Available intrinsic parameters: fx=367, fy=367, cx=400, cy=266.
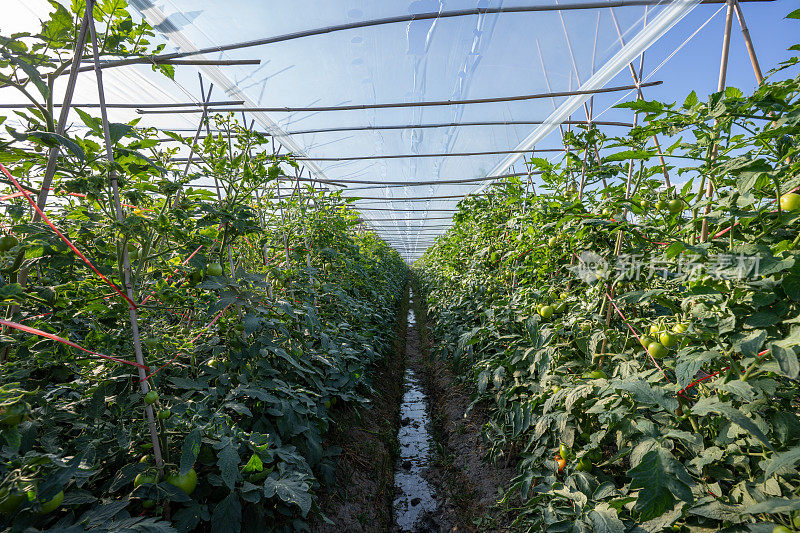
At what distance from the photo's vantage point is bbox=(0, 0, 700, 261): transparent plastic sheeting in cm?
308

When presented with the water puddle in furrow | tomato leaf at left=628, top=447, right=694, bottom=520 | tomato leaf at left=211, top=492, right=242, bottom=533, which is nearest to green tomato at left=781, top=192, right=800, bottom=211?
tomato leaf at left=628, top=447, right=694, bottom=520

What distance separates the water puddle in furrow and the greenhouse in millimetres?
24

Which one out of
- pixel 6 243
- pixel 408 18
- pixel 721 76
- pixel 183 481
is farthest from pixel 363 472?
pixel 408 18

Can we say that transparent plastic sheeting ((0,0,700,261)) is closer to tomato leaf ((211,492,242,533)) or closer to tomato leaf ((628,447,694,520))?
tomato leaf ((211,492,242,533))

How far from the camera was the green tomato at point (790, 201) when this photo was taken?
1010 millimetres

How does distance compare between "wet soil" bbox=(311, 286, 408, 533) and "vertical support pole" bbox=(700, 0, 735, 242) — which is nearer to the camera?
"vertical support pole" bbox=(700, 0, 735, 242)

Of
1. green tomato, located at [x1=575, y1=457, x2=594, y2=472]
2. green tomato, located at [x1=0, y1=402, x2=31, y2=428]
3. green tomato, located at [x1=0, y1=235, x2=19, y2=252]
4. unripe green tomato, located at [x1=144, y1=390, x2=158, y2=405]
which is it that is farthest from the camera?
green tomato, located at [x1=575, y1=457, x2=594, y2=472]

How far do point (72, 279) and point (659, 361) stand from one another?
8.68 feet

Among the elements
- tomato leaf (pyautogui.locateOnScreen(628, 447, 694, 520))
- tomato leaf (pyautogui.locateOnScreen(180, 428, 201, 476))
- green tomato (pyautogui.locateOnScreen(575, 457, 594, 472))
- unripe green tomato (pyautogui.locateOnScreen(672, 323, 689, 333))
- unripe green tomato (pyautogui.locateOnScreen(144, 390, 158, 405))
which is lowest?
green tomato (pyautogui.locateOnScreen(575, 457, 594, 472))

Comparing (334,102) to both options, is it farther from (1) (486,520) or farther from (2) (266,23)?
(1) (486,520)

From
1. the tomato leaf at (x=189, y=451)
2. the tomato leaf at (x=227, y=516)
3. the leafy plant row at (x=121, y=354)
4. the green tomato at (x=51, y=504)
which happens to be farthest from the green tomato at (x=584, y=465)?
the green tomato at (x=51, y=504)

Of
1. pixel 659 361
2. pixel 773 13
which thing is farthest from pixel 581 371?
pixel 773 13

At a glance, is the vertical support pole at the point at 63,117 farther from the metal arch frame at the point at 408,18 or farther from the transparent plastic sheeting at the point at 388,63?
the metal arch frame at the point at 408,18

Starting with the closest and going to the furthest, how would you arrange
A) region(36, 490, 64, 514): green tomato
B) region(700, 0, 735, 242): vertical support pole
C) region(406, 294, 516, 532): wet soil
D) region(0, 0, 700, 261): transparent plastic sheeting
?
region(36, 490, 64, 514): green tomato, region(700, 0, 735, 242): vertical support pole, region(406, 294, 516, 532): wet soil, region(0, 0, 700, 261): transparent plastic sheeting
